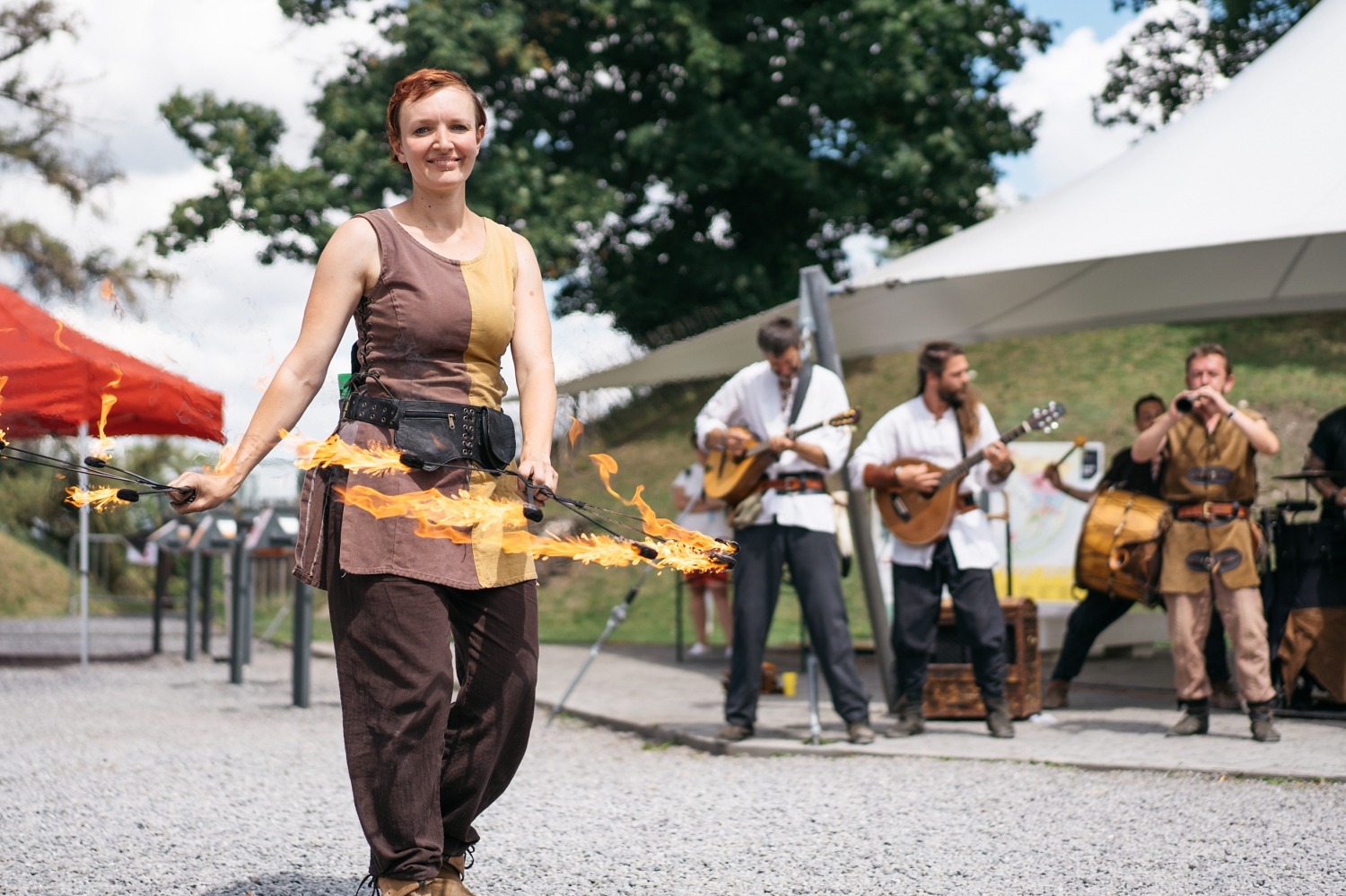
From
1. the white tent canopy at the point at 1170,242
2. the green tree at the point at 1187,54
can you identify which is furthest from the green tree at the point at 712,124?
the white tent canopy at the point at 1170,242

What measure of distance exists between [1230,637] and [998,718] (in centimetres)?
112

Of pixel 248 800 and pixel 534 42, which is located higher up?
pixel 534 42

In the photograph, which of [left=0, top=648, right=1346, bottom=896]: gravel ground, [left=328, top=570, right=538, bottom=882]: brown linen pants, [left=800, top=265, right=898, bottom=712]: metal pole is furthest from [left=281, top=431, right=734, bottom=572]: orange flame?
[left=800, top=265, right=898, bottom=712]: metal pole

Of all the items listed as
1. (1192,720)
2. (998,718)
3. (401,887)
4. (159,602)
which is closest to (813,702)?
(998,718)

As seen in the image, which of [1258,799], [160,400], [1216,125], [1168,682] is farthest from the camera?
[1168,682]

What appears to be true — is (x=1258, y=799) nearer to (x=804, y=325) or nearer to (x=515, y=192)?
(x=804, y=325)

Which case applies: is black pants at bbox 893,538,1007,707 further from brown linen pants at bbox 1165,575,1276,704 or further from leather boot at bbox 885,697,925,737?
brown linen pants at bbox 1165,575,1276,704

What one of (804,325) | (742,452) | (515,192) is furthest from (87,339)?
(515,192)

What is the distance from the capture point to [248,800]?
573 cm

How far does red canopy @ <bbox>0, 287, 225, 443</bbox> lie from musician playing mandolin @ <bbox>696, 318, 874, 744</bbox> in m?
2.82

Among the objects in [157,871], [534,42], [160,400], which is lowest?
[157,871]

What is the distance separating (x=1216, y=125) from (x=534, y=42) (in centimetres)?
1688

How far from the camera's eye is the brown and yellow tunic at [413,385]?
3.22m

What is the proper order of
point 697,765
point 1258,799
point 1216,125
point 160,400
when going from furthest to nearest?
1. point 1216,125
2. point 697,765
3. point 1258,799
4. point 160,400
